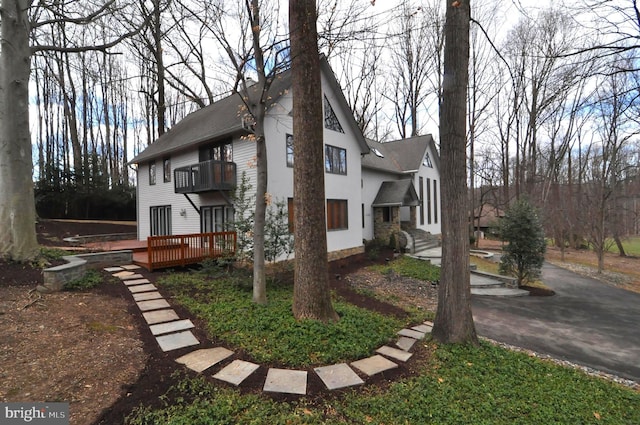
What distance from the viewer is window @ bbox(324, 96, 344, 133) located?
12531mm

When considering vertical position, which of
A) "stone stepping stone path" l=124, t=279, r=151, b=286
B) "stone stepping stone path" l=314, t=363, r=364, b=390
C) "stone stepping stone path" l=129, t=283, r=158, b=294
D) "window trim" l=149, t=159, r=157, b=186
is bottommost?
"stone stepping stone path" l=314, t=363, r=364, b=390

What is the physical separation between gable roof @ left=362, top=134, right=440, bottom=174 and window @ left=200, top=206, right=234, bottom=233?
911 centimetres

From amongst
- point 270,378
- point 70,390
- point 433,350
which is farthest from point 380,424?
point 70,390

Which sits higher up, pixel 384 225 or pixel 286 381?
pixel 384 225

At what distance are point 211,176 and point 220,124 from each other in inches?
99.5

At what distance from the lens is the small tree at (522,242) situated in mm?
10406

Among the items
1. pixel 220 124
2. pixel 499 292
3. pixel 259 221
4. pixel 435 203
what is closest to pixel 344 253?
pixel 499 292

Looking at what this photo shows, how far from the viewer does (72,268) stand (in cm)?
609

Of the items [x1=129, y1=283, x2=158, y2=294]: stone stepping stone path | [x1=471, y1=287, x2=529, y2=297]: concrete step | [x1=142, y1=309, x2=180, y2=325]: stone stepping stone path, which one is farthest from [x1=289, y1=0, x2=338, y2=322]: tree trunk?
[x1=471, y1=287, x2=529, y2=297]: concrete step

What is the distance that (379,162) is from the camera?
17.9 meters

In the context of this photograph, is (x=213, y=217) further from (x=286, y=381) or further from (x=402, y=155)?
(x=402, y=155)

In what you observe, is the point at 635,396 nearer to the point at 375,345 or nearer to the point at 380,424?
the point at 375,345

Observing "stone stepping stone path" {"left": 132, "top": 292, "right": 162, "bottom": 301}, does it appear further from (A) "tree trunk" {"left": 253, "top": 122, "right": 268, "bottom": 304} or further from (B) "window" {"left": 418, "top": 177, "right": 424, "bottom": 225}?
(B) "window" {"left": 418, "top": 177, "right": 424, "bottom": 225}
